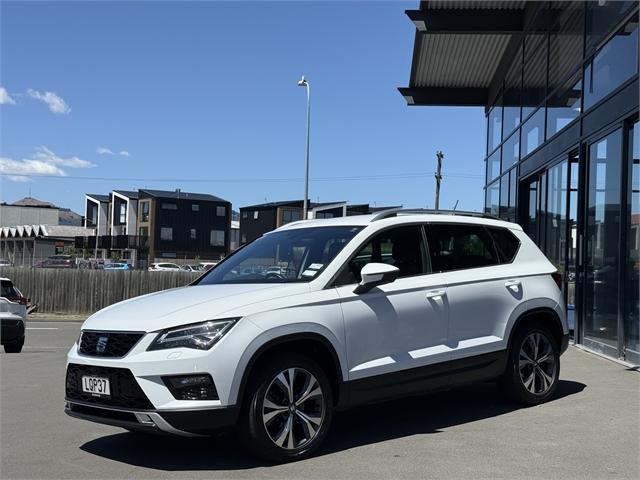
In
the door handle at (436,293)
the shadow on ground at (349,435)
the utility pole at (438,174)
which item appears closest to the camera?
the shadow on ground at (349,435)

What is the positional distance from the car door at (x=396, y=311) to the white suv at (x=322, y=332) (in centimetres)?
1

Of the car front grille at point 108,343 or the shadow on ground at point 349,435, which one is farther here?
the shadow on ground at point 349,435

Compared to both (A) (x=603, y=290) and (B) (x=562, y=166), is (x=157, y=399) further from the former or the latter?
(B) (x=562, y=166)

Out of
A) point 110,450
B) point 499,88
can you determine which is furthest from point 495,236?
point 499,88

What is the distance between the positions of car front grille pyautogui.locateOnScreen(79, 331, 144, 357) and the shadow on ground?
2.74 ft

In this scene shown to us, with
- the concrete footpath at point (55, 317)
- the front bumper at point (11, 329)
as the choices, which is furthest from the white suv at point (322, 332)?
the concrete footpath at point (55, 317)

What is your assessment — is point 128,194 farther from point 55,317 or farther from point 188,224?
point 55,317

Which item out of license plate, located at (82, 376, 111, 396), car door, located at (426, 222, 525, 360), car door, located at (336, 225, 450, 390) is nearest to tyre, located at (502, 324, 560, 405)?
car door, located at (426, 222, 525, 360)

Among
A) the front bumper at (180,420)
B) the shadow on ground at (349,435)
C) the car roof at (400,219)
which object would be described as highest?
the car roof at (400,219)

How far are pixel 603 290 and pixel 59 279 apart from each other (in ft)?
67.5

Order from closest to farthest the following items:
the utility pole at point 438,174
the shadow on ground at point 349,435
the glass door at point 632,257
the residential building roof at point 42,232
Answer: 1. the shadow on ground at point 349,435
2. the glass door at point 632,257
3. the utility pole at point 438,174
4. the residential building roof at point 42,232

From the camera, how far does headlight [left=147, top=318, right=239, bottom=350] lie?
14.9 feet

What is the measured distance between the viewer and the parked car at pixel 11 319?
11500 mm

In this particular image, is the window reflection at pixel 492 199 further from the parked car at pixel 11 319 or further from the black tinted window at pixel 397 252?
the black tinted window at pixel 397 252
